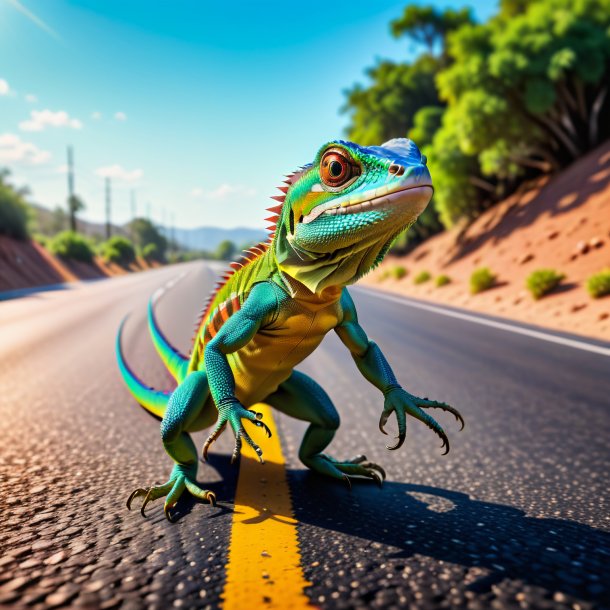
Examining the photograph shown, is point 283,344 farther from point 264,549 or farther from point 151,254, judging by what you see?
point 151,254

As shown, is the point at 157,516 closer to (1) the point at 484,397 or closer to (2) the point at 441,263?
(1) the point at 484,397

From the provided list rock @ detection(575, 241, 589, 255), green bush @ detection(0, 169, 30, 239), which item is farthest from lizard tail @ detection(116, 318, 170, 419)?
green bush @ detection(0, 169, 30, 239)

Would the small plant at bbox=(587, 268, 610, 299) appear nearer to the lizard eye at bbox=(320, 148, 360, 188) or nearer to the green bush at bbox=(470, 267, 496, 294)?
the green bush at bbox=(470, 267, 496, 294)

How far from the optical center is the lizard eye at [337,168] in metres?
1.72

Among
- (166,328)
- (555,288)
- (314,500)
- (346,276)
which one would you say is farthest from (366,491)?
(555,288)

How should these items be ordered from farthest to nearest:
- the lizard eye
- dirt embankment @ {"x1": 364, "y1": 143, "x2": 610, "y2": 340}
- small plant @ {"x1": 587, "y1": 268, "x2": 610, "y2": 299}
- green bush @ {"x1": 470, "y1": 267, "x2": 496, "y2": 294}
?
green bush @ {"x1": 470, "y1": 267, "x2": 496, "y2": 294}, dirt embankment @ {"x1": 364, "y1": 143, "x2": 610, "y2": 340}, small plant @ {"x1": 587, "y1": 268, "x2": 610, "y2": 299}, the lizard eye

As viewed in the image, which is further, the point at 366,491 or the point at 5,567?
the point at 366,491

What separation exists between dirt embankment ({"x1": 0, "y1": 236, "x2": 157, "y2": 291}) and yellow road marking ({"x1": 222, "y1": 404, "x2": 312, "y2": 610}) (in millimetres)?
25367

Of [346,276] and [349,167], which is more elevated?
[349,167]

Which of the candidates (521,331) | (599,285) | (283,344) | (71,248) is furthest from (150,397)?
(71,248)

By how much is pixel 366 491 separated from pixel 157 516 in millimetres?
941

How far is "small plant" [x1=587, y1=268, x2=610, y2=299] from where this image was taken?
486 inches

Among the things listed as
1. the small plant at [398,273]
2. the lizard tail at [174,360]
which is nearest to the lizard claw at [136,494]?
the lizard tail at [174,360]

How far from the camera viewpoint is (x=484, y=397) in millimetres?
4840
